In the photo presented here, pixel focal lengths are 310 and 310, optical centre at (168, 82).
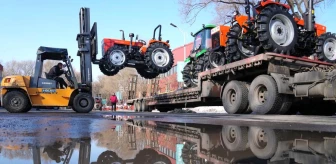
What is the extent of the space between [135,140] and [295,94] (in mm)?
5369

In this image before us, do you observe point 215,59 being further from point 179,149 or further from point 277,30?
point 179,149

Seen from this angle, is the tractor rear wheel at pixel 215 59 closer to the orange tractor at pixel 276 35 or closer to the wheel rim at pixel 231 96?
the orange tractor at pixel 276 35

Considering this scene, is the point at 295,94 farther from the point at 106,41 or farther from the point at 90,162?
the point at 106,41

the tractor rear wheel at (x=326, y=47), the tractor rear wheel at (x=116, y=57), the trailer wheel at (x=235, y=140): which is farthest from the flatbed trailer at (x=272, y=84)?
the tractor rear wheel at (x=116, y=57)

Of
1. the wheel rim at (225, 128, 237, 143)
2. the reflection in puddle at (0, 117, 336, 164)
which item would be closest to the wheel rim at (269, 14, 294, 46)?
the reflection in puddle at (0, 117, 336, 164)

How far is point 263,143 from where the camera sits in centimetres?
305

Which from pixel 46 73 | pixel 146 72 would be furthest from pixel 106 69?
pixel 46 73

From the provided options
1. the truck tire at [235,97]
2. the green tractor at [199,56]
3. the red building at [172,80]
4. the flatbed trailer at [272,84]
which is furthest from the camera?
the red building at [172,80]

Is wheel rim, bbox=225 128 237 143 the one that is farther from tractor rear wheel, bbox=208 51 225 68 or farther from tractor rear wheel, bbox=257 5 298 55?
tractor rear wheel, bbox=208 51 225 68

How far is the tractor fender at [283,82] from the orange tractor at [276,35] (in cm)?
92

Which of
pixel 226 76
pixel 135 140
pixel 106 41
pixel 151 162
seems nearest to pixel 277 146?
pixel 151 162

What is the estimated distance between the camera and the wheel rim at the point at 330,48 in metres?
9.41

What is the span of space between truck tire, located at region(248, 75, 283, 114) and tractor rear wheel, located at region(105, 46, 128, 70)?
6.80 meters

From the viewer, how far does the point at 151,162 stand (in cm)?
230
